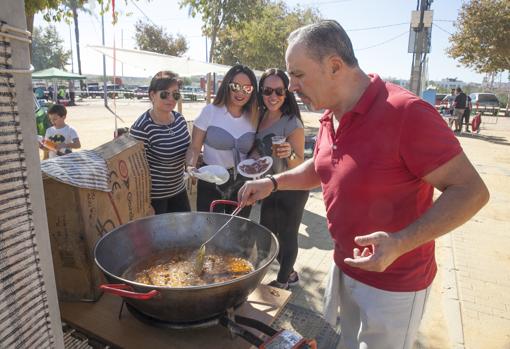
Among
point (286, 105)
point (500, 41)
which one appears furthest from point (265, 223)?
point (500, 41)

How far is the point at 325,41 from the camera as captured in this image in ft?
4.58

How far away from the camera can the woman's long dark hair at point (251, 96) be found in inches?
116

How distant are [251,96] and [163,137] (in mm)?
812

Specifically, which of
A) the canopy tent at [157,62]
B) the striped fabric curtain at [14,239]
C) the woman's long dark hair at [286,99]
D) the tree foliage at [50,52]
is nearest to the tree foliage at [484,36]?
the canopy tent at [157,62]

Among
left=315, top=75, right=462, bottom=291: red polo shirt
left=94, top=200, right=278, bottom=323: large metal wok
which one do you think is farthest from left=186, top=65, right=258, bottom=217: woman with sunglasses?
left=315, top=75, right=462, bottom=291: red polo shirt

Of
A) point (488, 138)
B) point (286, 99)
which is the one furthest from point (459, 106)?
point (286, 99)

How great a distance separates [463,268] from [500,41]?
18844mm

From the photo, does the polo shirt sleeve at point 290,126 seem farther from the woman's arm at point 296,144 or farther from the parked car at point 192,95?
the parked car at point 192,95

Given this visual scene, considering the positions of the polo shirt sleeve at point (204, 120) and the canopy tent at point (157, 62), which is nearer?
the polo shirt sleeve at point (204, 120)

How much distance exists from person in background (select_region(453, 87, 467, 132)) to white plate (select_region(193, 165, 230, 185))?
15.4m

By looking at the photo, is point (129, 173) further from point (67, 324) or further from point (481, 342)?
point (481, 342)

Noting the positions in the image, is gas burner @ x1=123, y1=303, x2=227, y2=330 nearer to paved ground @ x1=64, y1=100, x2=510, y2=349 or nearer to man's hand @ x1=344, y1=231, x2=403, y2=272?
Answer: man's hand @ x1=344, y1=231, x2=403, y2=272

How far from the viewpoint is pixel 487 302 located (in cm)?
330

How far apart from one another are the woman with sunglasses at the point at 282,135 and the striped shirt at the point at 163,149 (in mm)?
639
